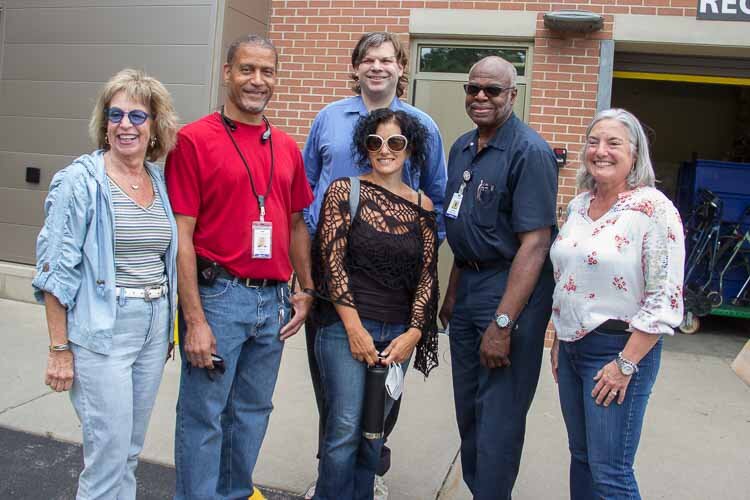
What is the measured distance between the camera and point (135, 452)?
8.75 feet

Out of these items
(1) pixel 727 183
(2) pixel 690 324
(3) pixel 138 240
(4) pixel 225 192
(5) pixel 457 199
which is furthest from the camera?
(1) pixel 727 183

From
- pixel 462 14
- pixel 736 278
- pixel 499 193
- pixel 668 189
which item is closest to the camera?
pixel 499 193

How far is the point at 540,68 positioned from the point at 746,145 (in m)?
5.52

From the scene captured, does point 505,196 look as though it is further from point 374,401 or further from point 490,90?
point 374,401

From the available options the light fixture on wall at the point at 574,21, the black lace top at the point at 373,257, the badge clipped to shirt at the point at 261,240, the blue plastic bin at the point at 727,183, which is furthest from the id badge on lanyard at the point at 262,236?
the blue plastic bin at the point at 727,183

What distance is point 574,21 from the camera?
6070 mm

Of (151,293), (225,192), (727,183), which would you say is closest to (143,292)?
(151,293)

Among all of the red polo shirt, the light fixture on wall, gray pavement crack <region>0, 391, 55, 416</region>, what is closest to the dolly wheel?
the light fixture on wall

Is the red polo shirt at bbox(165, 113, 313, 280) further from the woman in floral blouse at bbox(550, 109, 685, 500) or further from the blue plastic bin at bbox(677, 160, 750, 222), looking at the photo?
the blue plastic bin at bbox(677, 160, 750, 222)

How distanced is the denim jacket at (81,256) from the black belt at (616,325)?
1746 millimetres

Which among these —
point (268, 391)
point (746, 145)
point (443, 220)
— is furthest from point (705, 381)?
point (746, 145)

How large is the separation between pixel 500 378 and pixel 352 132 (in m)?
1.32

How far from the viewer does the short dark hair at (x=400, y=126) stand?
9.66 feet

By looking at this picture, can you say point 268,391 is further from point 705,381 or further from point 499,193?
point 705,381
